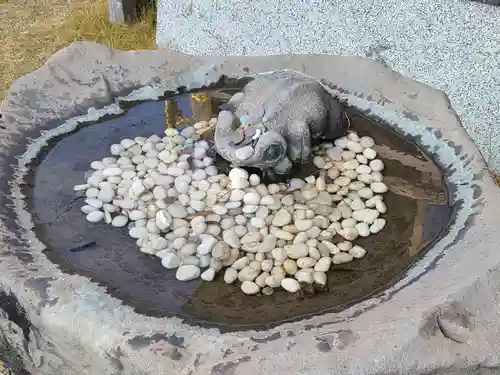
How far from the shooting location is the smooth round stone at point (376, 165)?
1334mm

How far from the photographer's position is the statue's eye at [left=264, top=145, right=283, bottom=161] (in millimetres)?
1218

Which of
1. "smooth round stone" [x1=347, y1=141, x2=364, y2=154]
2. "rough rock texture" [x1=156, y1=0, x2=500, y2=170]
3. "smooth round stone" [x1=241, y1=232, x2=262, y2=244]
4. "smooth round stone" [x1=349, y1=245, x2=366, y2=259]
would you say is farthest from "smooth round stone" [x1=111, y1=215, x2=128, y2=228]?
"rough rock texture" [x1=156, y1=0, x2=500, y2=170]

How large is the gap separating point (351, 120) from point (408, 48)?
0.91 m

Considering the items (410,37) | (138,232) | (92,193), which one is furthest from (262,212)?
(410,37)

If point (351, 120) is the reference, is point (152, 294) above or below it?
below

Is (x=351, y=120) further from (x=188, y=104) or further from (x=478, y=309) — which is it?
(x=478, y=309)

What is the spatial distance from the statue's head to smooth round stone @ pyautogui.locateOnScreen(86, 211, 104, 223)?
279 millimetres

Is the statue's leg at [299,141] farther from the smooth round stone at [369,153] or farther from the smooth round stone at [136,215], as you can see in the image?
the smooth round stone at [136,215]

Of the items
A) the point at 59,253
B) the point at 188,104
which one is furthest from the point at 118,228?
the point at 188,104

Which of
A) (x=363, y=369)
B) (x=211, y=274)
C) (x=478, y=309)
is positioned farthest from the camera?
(x=211, y=274)

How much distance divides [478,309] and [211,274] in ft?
1.48

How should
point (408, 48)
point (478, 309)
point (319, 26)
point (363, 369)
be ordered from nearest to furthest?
point (363, 369), point (478, 309), point (408, 48), point (319, 26)

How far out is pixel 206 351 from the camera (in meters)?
0.89

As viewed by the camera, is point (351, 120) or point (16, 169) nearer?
point (16, 169)
